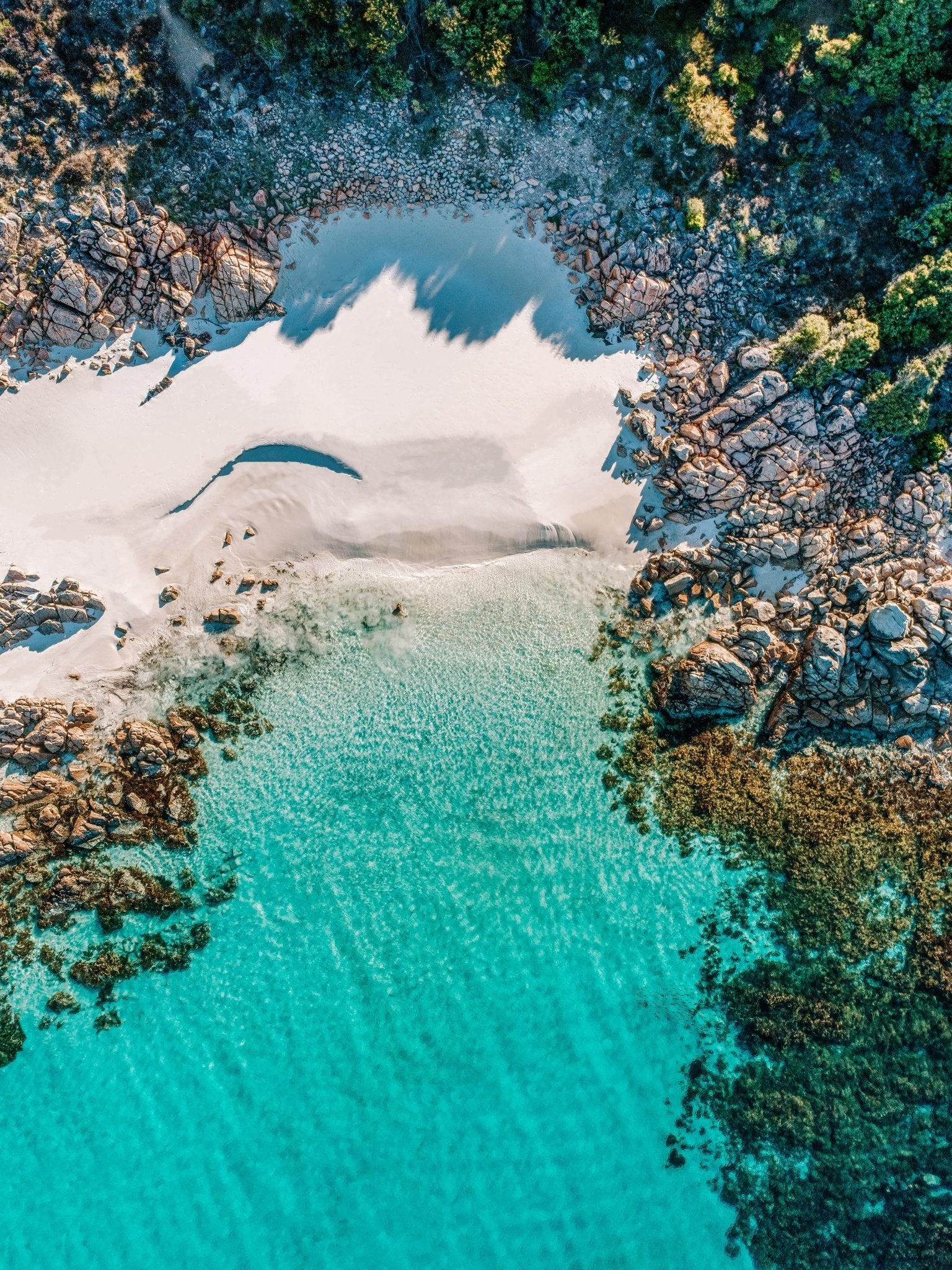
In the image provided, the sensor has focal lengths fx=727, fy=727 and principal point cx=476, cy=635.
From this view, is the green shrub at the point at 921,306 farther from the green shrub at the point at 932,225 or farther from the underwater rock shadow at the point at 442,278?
the underwater rock shadow at the point at 442,278

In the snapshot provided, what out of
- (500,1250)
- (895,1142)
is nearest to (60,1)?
(500,1250)

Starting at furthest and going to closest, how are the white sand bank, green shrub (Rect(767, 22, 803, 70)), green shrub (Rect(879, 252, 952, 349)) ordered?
1. the white sand bank
2. green shrub (Rect(879, 252, 952, 349))
3. green shrub (Rect(767, 22, 803, 70))

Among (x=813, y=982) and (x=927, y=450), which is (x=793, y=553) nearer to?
(x=927, y=450)

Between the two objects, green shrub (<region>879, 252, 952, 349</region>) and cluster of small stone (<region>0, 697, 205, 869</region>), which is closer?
green shrub (<region>879, 252, 952, 349</region>)

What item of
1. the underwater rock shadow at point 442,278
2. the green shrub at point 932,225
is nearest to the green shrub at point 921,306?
the green shrub at point 932,225

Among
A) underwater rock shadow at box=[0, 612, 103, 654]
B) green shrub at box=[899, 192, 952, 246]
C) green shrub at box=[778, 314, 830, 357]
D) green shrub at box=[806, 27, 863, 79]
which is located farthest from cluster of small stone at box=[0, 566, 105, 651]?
green shrub at box=[899, 192, 952, 246]

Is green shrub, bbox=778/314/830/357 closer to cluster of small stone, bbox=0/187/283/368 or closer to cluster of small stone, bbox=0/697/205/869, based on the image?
cluster of small stone, bbox=0/187/283/368

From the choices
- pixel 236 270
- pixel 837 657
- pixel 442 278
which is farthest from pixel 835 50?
pixel 236 270
